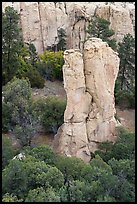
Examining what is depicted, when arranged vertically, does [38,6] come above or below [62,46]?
above

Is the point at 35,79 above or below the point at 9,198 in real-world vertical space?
above

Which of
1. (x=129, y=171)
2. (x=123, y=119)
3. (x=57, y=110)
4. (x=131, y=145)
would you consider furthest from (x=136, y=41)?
(x=129, y=171)

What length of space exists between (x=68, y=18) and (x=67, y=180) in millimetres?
29285

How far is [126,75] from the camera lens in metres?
43.6

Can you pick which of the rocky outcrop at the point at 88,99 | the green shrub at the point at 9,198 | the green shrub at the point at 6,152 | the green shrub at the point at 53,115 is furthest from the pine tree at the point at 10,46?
the green shrub at the point at 9,198

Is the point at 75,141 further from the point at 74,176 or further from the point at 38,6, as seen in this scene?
the point at 38,6

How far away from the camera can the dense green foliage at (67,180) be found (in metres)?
22.7

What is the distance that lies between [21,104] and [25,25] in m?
19.8

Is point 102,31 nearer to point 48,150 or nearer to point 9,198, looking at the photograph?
point 48,150

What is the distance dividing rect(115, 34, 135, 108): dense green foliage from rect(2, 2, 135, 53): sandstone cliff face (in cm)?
809

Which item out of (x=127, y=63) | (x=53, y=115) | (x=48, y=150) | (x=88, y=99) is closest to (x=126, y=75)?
(x=127, y=63)

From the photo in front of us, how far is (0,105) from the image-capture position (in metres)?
31.8

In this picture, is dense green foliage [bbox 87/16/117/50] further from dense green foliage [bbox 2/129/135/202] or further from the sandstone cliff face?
dense green foliage [bbox 2/129/135/202]

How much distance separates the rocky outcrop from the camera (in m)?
29.0
